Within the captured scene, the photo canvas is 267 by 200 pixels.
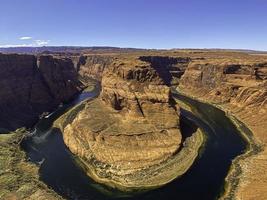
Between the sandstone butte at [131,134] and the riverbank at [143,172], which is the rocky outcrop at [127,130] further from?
the riverbank at [143,172]

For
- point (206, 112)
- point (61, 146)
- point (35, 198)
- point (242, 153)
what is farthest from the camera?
point (206, 112)

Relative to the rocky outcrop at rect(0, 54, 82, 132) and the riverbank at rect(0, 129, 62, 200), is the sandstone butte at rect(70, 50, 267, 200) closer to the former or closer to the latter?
the riverbank at rect(0, 129, 62, 200)

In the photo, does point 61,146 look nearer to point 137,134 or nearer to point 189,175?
point 137,134

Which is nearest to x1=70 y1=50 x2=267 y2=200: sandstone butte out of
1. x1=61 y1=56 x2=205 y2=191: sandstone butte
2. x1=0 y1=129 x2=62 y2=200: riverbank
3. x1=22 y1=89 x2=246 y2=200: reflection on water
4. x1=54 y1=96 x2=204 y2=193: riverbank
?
x1=22 y1=89 x2=246 y2=200: reflection on water

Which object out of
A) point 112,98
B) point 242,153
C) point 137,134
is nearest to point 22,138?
point 112,98

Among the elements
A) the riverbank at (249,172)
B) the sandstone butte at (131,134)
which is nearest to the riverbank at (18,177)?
the sandstone butte at (131,134)

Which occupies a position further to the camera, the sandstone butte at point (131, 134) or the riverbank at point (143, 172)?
the sandstone butte at point (131, 134)

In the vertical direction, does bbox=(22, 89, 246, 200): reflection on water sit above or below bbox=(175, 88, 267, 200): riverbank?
below
